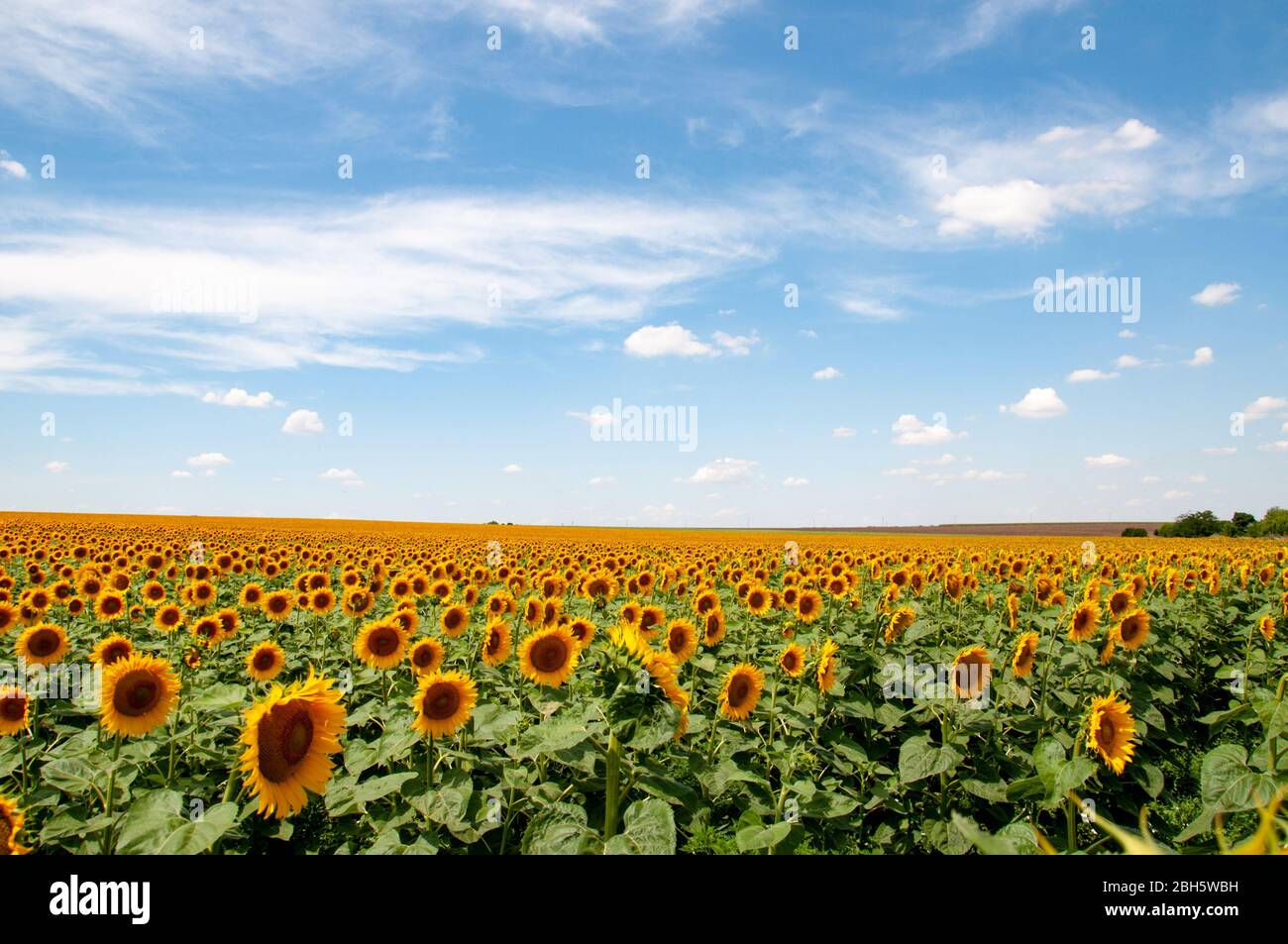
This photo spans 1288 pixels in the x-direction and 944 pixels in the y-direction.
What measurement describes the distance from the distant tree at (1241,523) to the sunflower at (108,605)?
314ft

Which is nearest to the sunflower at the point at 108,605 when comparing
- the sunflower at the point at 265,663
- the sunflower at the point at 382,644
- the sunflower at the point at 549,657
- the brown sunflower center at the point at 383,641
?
the sunflower at the point at 265,663

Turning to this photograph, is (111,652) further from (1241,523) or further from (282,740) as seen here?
(1241,523)

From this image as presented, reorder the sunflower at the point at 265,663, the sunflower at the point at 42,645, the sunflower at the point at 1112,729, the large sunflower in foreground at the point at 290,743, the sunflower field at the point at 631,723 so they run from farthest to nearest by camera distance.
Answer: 1. the sunflower at the point at 42,645
2. the sunflower at the point at 265,663
3. the sunflower at the point at 1112,729
4. the sunflower field at the point at 631,723
5. the large sunflower in foreground at the point at 290,743

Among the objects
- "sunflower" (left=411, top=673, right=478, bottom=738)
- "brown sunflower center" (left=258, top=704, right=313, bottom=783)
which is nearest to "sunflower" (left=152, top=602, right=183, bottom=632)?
"sunflower" (left=411, top=673, right=478, bottom=738)

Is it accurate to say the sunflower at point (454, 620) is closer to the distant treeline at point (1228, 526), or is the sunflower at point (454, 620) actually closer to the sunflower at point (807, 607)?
the sunflower at point (807, 607)

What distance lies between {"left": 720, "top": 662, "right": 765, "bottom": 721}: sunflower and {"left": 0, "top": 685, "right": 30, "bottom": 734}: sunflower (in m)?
4.87

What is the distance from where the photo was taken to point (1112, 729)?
472cm

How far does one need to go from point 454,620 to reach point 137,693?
2902 mm

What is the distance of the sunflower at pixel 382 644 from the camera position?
6.35m

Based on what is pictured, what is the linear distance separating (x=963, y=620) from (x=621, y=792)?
7.17 m

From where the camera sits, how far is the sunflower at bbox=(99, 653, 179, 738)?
451cm

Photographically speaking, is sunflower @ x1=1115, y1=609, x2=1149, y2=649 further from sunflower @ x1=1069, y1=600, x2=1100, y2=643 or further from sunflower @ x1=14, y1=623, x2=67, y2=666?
sunflower @ x1=14, y1=623, x2=67, y2=666
